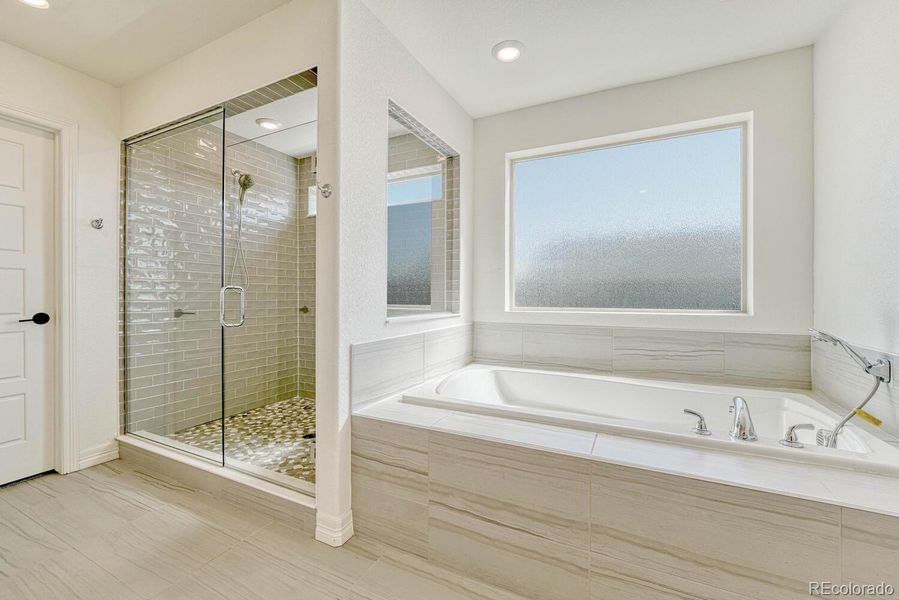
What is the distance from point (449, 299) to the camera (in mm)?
2686

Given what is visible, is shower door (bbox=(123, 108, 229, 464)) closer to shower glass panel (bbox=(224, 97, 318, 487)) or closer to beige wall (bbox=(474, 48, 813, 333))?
shower glass panel (bbox=(224, 97, 318, 487))

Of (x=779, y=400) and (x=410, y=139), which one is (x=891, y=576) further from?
(x=410, y=139)

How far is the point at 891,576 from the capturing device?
961mm

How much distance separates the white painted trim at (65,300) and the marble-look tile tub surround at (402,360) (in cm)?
193

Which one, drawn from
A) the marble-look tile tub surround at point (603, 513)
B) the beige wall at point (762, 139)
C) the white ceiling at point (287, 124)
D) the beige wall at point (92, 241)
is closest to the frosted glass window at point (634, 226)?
the beige wall at point (762, 139)

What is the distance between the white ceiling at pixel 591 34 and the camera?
1.76 meters

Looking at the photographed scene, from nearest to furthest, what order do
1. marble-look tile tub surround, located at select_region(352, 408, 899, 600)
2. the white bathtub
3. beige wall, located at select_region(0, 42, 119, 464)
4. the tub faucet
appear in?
1. marble-look tile tub surround, located at select_region(352, 408, 899, 600)
2. the white bathtub
3. the tub faucet
4. beige wall, located at select_region(0, 42, 119, 464)

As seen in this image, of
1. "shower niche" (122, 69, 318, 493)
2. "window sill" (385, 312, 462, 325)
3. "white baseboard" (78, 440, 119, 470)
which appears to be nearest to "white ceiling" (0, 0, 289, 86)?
"shower niche" (122, 69, 318, 493)

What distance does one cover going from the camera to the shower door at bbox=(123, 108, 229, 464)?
2473 mm

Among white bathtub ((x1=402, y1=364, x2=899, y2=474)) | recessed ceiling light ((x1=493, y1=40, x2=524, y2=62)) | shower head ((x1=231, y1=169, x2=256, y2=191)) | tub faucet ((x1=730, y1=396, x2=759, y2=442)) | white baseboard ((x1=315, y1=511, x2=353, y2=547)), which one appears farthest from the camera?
shower head ((x1=231, y1=169, x2=256, y2=191))

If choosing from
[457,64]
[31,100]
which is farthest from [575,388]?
[31,100]

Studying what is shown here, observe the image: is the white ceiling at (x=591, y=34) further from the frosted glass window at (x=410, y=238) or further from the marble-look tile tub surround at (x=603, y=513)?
the marble-look tile tub surround at (x=603, y=513)

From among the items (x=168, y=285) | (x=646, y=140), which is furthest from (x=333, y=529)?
(x=646, y=140)

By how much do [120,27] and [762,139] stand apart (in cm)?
352
